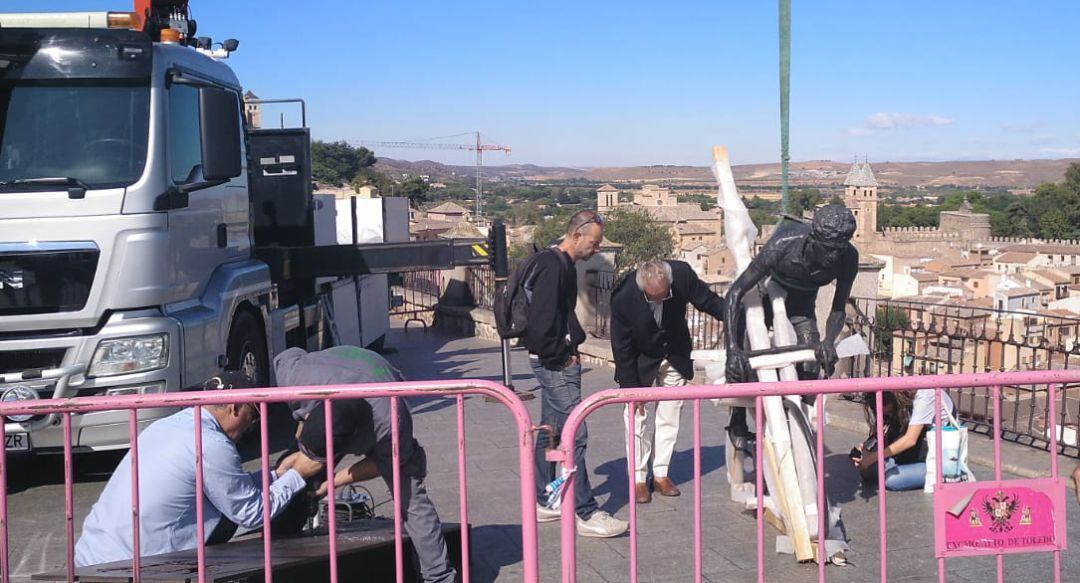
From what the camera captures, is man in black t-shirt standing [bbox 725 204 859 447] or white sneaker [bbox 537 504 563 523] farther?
white sneaker [bbox 537 504 563 523]

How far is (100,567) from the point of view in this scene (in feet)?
12.7

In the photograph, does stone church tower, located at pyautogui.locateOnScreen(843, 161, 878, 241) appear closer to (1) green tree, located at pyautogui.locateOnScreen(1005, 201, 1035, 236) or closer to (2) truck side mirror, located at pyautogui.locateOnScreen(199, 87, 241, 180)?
(1) green tree, located at pyautogui.locateOnScreen(1005, 201, 1035, 236)

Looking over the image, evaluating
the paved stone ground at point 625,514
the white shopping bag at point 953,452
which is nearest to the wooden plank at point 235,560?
the paved stone ground at point 625,514

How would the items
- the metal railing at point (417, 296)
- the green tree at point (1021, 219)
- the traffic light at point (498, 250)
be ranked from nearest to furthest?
the traffic light at point (498, 250) < the metal railing at point (417, 296) < the green tree at point (1021, 219)

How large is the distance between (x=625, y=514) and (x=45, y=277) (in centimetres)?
389

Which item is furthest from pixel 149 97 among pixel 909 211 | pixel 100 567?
pixel 909 211

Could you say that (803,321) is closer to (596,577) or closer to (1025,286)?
(596,577)

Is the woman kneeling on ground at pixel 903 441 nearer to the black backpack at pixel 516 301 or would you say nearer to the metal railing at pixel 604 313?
the black backpack at pixel 516 301

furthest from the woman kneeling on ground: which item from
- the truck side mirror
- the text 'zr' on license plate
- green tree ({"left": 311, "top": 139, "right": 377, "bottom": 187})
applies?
green tree ({"left": 311, "top": 139, "right": 377, "bottom": 187})

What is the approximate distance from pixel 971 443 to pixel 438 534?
4.77m

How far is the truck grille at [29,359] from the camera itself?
634 cm

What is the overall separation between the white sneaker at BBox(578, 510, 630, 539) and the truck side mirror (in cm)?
355

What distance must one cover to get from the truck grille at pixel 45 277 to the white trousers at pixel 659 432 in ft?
11.6

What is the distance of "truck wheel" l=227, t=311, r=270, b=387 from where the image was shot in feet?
25.5
